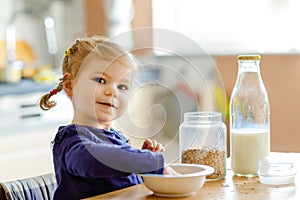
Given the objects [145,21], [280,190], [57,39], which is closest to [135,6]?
[145,21]

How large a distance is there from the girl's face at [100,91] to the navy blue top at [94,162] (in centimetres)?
4

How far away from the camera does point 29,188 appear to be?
63.4 inches

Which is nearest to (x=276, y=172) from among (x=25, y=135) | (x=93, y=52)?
(x=93, y=52)

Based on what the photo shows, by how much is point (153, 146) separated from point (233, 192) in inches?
8.8

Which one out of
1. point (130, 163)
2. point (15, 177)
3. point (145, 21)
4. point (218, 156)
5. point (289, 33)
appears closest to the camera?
point (130, 163)

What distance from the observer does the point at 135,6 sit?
4.20 m

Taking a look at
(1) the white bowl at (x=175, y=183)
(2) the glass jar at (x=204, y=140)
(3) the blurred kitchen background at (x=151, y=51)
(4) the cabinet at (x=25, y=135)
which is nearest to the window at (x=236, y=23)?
(3) the blurred kitchen background at (x=151, y=51)

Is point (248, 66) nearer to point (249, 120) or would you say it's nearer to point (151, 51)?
point (249, 120)

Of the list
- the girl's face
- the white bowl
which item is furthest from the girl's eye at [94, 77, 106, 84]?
the white bowl

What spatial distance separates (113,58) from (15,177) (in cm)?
199

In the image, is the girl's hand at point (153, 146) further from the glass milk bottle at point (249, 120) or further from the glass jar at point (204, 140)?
the glass milk bottle at point (249, 120)

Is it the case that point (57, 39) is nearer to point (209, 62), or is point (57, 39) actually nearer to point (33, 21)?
point (33, 21)

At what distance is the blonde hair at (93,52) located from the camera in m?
1.49

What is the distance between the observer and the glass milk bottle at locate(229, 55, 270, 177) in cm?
164
